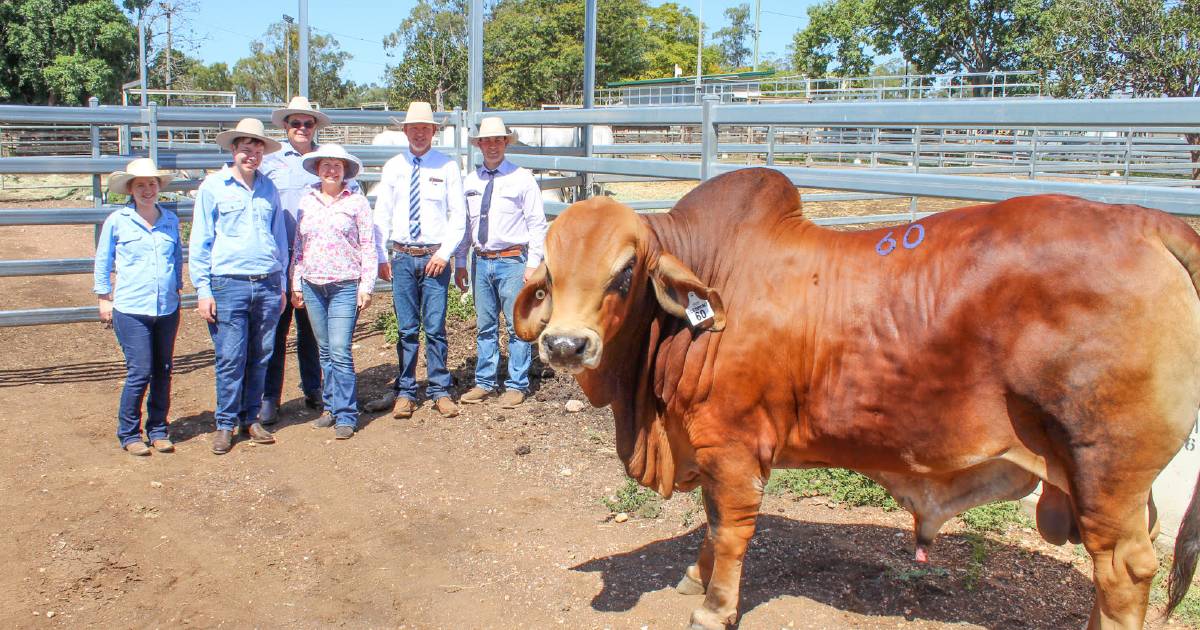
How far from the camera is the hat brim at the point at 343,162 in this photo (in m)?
6.27

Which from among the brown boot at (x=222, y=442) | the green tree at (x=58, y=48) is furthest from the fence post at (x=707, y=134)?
the green tree at (x=58, y=48)

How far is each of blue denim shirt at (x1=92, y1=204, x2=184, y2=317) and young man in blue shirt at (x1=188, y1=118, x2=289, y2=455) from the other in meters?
0.17

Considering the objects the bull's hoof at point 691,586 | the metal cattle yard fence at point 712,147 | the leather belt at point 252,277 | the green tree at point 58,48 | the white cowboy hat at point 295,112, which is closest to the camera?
the metal cattle yard fence at point 712,147

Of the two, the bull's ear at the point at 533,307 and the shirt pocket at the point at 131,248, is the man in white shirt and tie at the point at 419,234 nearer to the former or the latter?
the shirt pocket at the point at 131,248

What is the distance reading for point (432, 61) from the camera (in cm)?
5169

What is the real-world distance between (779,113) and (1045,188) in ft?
5.14

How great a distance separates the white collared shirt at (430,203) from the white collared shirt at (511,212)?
19 centimetres

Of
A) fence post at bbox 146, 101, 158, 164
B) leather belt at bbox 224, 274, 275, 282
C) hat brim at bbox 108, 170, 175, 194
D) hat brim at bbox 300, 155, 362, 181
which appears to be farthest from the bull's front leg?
fence post at bbox 146, 101, 158, 164

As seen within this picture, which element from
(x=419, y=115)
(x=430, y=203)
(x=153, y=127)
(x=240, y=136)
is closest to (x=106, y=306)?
(x=240, y=136)

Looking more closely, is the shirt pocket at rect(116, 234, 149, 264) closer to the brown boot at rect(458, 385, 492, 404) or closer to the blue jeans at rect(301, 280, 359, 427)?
the blue jeans at rect(301, 280, 359, 427)

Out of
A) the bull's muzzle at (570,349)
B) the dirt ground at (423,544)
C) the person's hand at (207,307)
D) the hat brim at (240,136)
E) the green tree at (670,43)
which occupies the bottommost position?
the dirt ground at (423,544)

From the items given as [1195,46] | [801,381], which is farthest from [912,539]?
[1195,46]

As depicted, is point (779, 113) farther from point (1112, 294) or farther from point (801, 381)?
point (1112, 294)

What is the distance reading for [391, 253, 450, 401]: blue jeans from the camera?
678 centimetres
